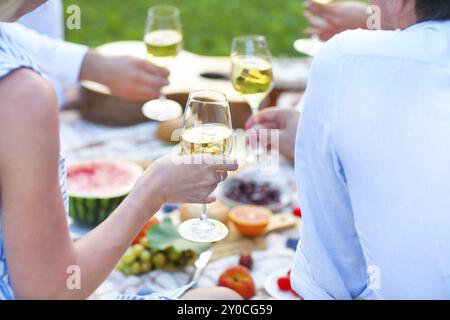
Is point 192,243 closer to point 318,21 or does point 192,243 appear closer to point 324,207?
point 324,207

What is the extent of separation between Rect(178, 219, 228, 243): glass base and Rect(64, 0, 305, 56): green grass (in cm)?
460

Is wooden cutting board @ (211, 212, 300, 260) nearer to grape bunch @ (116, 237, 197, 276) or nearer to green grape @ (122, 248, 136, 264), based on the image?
grape bunch @ (116, 237, 197, 276)

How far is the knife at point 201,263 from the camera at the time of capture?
2.36 metres

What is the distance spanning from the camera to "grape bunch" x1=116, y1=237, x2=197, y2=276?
2393 millimetres

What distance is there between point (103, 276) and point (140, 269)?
0.74 m

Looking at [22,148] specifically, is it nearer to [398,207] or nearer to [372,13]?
[398,207]

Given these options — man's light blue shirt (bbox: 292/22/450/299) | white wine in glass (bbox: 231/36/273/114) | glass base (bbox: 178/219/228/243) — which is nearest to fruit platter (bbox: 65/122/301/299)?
glass base (bbox: 178/219/228/243)

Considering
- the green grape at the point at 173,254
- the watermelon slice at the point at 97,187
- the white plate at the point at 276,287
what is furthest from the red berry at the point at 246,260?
the watermelon slice at the point at 97,187

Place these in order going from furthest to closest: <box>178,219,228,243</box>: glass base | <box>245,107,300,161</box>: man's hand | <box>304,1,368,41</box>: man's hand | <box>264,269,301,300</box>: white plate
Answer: <box>304,1,368,41</box>: man's hand
<box>245,107,300,161</box>: man's hand
<box>264,269,301,300</box>: white plate
<box>178,219,228,243</box>: glass base

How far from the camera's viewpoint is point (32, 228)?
143cm

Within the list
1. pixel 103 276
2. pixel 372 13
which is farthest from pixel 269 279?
pixel 372 13

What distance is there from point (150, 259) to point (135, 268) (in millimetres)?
65

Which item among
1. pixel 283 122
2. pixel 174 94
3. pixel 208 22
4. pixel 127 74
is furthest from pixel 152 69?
pixel 208 22
